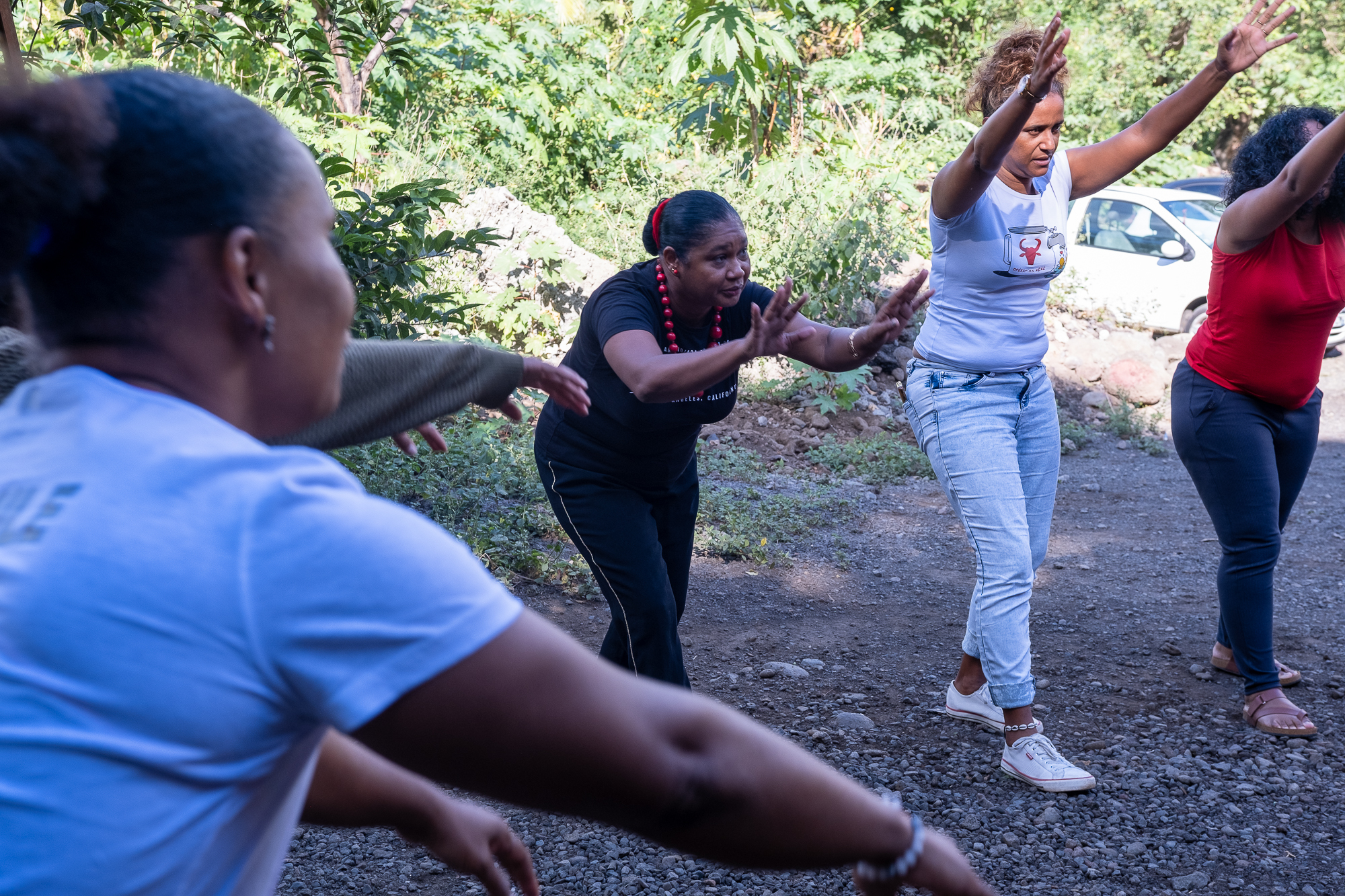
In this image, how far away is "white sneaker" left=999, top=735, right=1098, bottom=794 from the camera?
3.60 meters

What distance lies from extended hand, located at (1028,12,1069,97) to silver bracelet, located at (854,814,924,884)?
8.38 ft

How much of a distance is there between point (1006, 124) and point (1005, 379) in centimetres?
85

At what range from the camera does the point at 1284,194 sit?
3.59 meters

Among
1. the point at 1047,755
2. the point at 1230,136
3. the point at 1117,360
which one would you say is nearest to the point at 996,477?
the point at 1047,755

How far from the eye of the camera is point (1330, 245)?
3.94 meters

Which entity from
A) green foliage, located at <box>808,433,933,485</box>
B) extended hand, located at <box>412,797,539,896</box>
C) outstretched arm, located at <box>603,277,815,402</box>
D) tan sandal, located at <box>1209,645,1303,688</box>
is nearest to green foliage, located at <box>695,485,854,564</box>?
green foliage, located at <box>808,433,933,485</box>

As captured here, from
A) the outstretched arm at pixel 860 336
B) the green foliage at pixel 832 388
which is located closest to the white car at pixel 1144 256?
the green foliage at pixel 832 388

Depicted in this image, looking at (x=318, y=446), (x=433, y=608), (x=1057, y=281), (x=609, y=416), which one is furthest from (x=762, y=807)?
(x=1057, y=281)

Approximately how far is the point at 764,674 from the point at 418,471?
2.71 m

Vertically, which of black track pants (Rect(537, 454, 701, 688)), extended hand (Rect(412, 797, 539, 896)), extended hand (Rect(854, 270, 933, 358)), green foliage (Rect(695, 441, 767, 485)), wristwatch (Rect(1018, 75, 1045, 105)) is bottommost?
green foliage (Rect(695, 441, 767, 485))

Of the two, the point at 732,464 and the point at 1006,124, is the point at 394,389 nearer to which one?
the point at 1006,124

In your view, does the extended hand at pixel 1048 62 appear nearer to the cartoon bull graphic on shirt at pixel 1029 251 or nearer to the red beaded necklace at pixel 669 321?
the cartoon bull graphic on shirt at pixel 1029 251

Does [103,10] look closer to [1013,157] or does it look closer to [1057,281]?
[1013,157]

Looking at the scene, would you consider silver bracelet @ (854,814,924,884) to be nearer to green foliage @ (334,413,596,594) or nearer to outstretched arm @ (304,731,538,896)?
outstretched arm @ (304,731,538,896)
